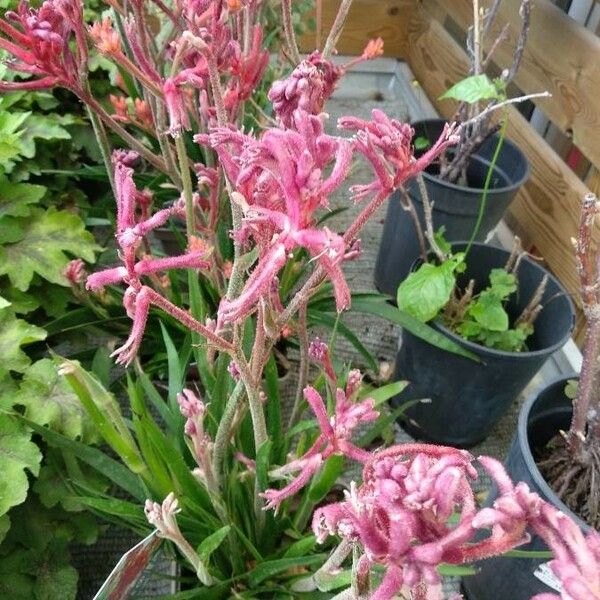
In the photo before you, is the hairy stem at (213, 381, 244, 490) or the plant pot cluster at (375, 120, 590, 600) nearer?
the hairy stem at (213, 381, 244, 490)

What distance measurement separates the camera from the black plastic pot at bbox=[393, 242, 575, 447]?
3.48ft

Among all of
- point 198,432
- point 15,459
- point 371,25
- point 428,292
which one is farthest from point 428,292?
→ point 371,25

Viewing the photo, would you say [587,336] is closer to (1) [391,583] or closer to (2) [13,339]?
(1) [391,583]

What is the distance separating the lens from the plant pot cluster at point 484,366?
869 millimetres

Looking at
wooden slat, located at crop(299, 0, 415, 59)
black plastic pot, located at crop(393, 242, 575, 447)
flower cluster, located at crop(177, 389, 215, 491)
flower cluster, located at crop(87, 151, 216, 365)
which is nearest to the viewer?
flower cluster, located at crop(87, 151, 216, 365)

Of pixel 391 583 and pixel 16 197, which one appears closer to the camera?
pixel 391 583

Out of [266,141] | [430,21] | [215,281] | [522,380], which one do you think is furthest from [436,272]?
[430,21]

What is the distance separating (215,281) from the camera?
2.92ft

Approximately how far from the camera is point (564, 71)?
4.41 feet

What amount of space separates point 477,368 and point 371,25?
5.38 ft

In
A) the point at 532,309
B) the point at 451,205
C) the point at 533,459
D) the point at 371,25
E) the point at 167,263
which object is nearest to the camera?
the point at 167,263

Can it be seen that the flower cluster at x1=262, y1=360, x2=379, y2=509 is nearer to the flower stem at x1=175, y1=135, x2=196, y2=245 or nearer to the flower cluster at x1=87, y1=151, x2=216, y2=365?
the flower cluster at x1=87, y1=151, x2=216, y2=365

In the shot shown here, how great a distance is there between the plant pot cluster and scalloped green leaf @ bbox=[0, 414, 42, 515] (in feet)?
1.60

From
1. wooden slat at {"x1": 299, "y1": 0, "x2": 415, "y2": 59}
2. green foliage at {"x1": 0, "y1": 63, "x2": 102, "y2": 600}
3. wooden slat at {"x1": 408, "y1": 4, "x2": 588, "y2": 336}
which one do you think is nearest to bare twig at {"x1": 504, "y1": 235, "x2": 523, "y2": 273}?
wooden slat at {"x1": 408, "y1": 4, "x2": 588, "y2": 336}
